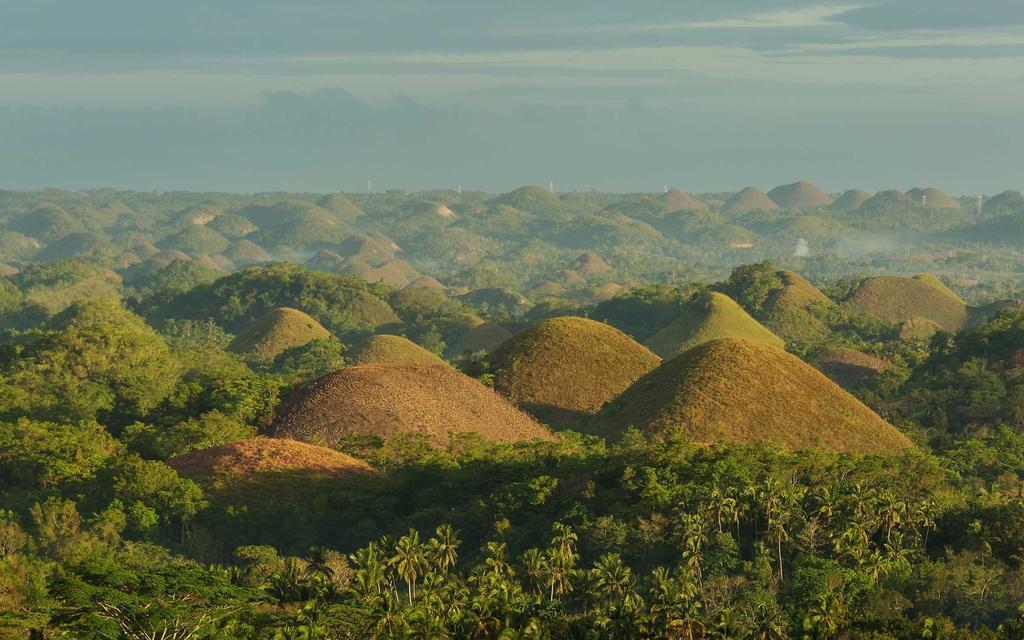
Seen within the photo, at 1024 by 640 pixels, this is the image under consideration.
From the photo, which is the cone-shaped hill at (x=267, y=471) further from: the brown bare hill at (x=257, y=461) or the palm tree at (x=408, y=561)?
the palm tree at (x=408, y=561)

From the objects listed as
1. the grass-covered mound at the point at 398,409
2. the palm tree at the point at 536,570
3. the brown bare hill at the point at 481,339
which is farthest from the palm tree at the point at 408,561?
the brown bare hill at the point at 481,339

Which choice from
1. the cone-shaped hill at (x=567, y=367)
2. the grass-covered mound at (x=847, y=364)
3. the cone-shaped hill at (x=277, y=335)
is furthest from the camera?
the cone-shaped hill at (x=277, y=335)

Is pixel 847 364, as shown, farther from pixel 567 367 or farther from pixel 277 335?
pixel 277 335

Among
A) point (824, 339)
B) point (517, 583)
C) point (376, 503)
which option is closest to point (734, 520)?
point (517, 583)

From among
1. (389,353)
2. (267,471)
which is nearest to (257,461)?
(267,471)

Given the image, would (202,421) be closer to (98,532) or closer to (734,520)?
(98,532)

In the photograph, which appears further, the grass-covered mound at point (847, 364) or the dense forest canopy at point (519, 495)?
the grass-covered mound at point (847, 364)

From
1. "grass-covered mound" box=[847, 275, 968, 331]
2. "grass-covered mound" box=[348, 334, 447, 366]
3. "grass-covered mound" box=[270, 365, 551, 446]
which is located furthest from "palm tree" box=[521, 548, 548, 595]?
"grass-covered mound" box=[847, 275, 968, 331]
